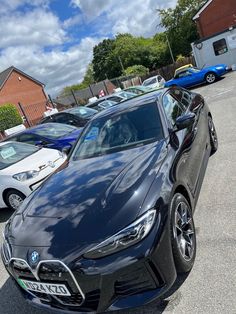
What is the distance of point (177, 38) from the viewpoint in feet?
162

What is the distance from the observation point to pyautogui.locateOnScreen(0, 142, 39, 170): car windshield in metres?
6.82

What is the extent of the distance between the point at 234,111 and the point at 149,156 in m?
6.71

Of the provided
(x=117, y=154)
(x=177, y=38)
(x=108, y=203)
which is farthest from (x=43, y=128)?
(x=177, y=38)

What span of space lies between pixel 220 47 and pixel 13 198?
2238 centimetres

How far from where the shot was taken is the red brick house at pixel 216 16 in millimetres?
30922

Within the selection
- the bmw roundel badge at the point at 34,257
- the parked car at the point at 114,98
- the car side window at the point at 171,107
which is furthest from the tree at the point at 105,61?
the bmw roundel badge at the point at 34,257

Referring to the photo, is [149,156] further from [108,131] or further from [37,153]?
[37,153]

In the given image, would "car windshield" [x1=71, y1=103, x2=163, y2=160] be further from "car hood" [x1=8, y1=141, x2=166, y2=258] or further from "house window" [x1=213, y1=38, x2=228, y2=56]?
"house window" [x1=213, y1=38, x2=228, y2=56]

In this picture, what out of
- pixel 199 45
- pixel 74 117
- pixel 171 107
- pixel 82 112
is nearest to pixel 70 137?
pixel 74 117

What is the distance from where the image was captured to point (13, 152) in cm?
720

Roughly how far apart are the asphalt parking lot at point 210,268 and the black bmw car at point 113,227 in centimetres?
18

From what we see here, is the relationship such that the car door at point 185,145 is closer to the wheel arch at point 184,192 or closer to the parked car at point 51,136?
the wheel arch at point 184,192

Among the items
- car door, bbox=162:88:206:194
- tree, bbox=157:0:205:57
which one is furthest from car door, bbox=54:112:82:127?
tree, bbox=157:0:205:57

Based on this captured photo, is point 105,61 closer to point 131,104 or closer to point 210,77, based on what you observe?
point 210,77
